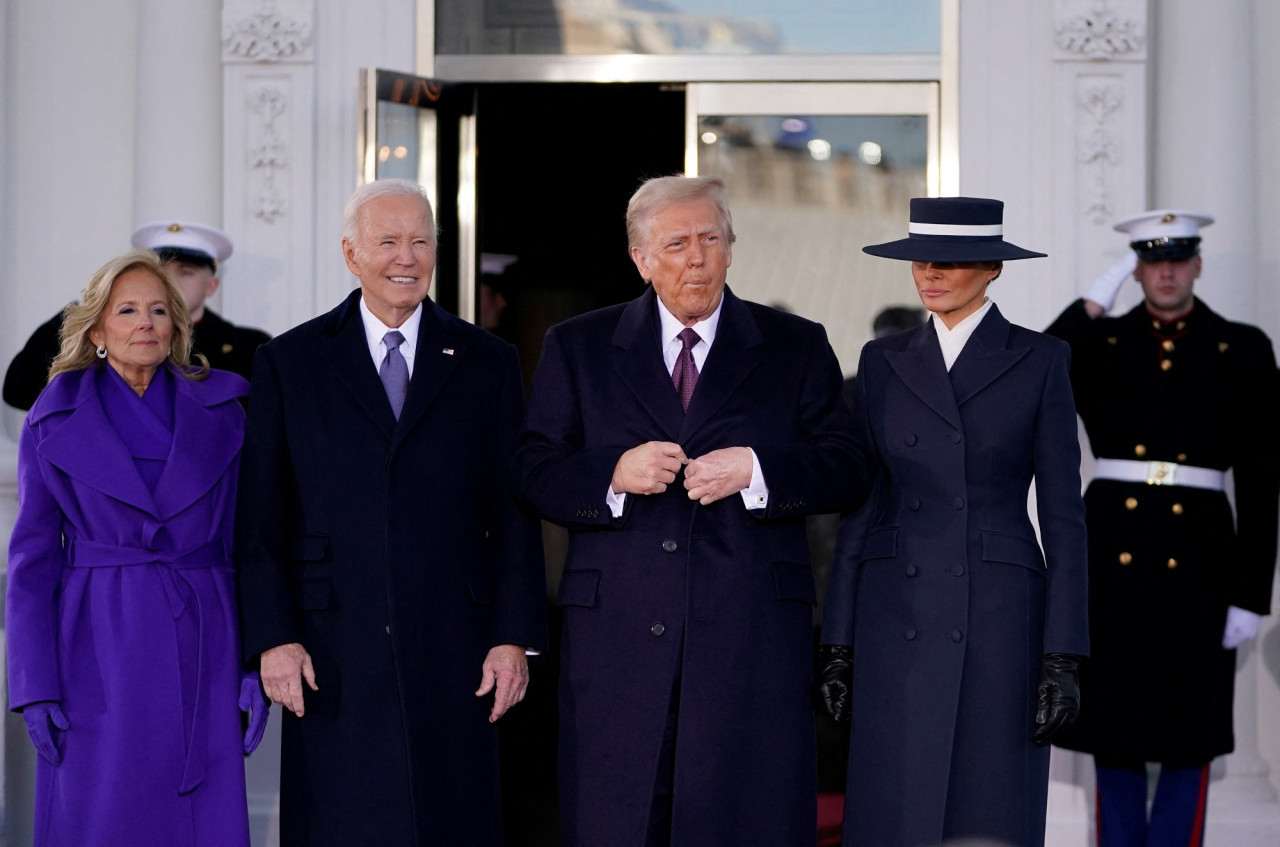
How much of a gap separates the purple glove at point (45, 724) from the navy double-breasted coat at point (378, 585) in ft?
1.83

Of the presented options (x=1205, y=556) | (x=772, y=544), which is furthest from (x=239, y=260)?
(x=1205, y=556)

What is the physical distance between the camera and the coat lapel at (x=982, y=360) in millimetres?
3621

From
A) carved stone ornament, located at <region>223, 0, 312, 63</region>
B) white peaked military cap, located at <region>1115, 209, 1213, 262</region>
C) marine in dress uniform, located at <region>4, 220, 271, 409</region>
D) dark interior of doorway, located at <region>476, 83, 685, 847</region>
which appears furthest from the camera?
dark interior of doorway, located at <region>476, 83, 685, 847</region>

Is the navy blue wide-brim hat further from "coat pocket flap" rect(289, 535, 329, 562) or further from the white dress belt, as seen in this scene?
the white dress belt

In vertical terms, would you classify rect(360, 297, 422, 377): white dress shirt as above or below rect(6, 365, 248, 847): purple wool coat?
above

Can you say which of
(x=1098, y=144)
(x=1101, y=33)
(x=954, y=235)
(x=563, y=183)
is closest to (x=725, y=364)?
(x=954, y=235)

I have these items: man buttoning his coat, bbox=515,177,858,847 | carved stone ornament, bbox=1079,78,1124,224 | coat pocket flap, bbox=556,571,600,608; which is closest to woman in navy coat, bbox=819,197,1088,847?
man buttoning his coat, bbox=515,177,858,847

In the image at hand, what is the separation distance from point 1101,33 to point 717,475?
339 centimetres

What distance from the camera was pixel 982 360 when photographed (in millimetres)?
3641

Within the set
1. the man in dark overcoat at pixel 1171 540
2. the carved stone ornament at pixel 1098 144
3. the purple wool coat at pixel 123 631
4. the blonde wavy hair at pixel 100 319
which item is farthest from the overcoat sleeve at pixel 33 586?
the carved stone ornament at pixel 1098 144

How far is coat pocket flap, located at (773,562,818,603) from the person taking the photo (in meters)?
3.48

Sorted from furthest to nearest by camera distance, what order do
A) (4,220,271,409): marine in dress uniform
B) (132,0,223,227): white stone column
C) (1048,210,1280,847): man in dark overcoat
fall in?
(132,0,223,227): white stone column → (4,220,271,409): marine in dress uniform → (1048,210,1280,847): man in dark overcoat

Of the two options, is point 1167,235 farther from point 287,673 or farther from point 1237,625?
point 287,673

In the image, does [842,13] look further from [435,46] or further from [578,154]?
[578,154]
